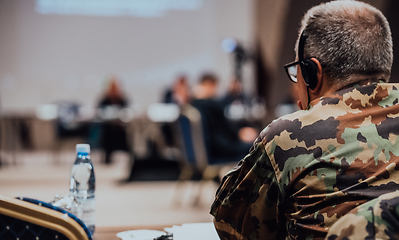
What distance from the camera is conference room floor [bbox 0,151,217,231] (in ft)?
9.71

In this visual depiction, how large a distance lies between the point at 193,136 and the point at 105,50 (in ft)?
16.9

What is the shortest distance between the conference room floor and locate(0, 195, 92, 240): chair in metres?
1.57

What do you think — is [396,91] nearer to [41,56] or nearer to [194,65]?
[194,65]

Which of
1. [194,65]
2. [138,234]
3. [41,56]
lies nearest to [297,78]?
[138,234]

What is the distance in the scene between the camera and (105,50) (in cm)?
770

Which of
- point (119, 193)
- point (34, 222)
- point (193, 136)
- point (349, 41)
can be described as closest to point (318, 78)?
point (349, 41)

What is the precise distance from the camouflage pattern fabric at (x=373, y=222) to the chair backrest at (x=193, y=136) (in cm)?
250

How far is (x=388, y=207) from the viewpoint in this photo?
56 centimetres

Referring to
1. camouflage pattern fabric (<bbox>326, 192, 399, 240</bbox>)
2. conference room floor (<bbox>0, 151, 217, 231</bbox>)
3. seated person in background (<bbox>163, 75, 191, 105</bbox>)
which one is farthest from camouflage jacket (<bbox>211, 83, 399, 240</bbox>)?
seated person in background (<bbox>163, 75, 191, 105</bbox>)

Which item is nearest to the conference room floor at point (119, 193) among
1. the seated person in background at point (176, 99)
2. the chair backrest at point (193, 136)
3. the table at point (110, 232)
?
the chair backrest at point (193, 136)

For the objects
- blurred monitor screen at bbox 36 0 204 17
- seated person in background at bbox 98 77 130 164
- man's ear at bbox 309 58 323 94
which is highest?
blurred monitor screen at bbox 36 0 204 17

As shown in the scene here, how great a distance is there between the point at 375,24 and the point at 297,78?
0.19 metres

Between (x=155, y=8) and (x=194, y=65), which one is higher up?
(x=155, y=8)

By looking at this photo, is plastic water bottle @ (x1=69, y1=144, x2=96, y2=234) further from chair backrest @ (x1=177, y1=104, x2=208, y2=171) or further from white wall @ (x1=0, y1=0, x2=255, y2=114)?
white wall @ (x1=0, y1=0, x2=255, y2=114)
